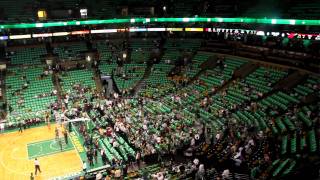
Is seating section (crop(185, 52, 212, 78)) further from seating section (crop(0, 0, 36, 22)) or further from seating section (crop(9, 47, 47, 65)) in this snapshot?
seating section (crop(0, 0, 36, 22))

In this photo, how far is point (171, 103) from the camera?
38.0 m

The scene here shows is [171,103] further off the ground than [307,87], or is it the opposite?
[307,87]

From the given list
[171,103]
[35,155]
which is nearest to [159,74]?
[171,103]

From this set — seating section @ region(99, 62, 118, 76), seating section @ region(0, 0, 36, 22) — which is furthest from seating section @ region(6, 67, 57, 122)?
seating section @ region(0, 0, 36, 22)

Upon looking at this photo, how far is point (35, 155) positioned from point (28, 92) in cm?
1470

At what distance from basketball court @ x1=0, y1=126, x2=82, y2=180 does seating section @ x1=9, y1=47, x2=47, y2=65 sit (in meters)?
14.4

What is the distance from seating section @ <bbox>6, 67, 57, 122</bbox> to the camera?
38.7 metres

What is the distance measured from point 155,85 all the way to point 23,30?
19014 mm

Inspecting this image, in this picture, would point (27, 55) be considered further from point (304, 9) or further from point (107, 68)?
point (304, 9)

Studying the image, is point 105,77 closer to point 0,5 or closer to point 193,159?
point 0,5

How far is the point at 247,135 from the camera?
27609 mm

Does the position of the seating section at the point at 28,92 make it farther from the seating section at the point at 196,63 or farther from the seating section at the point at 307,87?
the seating section at the point at 307,87

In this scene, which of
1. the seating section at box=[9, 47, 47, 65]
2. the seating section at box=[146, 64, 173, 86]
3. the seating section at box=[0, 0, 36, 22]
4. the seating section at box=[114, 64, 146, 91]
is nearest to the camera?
the seating section at box=[114, 64, 146, 91]

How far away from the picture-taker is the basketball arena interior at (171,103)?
24.6m
